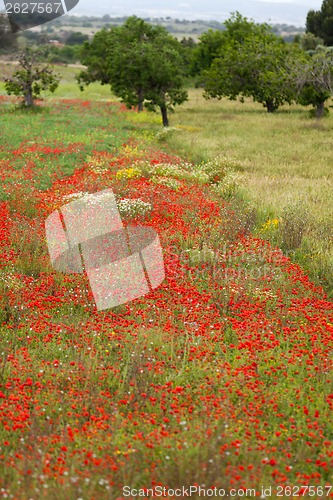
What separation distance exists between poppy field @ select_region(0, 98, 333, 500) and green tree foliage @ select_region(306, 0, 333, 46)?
56168mm

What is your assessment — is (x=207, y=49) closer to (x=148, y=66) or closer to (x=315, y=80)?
(x=148, y=66)

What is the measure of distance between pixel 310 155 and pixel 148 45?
12.6 meters

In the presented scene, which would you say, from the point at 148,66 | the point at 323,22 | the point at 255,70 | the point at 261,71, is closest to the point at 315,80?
the point at 261,71

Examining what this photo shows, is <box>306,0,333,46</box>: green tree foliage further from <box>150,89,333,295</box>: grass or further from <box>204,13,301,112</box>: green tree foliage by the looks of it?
<box>150,89,333,295</box>: grass

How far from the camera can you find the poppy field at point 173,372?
4.69m

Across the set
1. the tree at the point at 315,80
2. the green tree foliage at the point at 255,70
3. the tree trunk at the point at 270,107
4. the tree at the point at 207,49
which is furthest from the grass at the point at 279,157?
the tree at the point at 207,49

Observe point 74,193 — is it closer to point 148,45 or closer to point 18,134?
point 18,134

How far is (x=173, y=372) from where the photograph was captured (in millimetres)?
6551

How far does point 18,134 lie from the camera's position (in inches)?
981

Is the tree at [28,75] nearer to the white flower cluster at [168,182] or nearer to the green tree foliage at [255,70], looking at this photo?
the green tree foliage at [255,70]

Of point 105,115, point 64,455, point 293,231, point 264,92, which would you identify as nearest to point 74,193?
point 293,231

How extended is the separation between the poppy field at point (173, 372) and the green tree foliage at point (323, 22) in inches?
2211

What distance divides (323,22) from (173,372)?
209 feet

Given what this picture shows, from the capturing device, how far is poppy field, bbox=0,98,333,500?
15.4 feet
